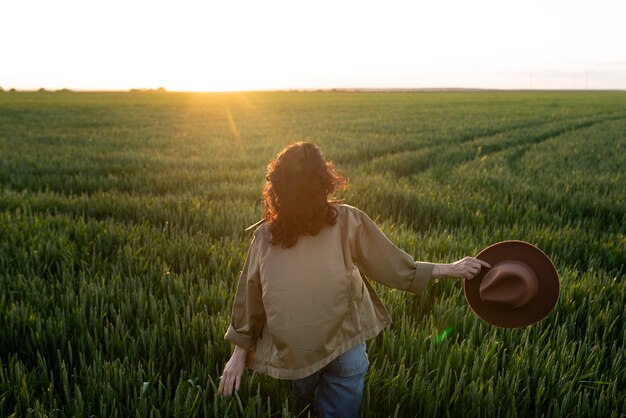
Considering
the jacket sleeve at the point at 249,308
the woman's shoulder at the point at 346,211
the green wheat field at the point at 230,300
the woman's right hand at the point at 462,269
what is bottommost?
the green wheat field at the point at 230,300

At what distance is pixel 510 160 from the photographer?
1104 cm

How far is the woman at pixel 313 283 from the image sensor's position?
74.6 inches

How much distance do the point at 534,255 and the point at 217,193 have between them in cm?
530

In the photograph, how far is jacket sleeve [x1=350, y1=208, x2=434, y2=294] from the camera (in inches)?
79.3

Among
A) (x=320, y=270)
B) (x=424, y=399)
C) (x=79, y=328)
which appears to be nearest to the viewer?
(x=320, y=270)

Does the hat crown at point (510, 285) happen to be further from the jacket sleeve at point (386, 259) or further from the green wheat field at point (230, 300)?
the green wheat field at point (230, 300)

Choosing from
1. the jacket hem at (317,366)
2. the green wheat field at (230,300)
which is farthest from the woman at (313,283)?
the green wheat field at (230,300)

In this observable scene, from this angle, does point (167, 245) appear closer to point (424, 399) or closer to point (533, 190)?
point (424, 399)

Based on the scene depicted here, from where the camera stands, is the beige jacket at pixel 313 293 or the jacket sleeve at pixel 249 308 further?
the jacket sleeve at pixel 249 308

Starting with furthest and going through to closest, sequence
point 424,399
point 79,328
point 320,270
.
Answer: point 79,328
point 424,399
point 320,270

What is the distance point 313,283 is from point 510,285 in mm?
778

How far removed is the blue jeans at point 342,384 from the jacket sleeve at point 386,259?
0.31 meters

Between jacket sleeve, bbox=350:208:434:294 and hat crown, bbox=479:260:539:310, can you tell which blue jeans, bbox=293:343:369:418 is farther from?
hat crown, bbox=479:260:539:310

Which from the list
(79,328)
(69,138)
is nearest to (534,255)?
(79,328)
